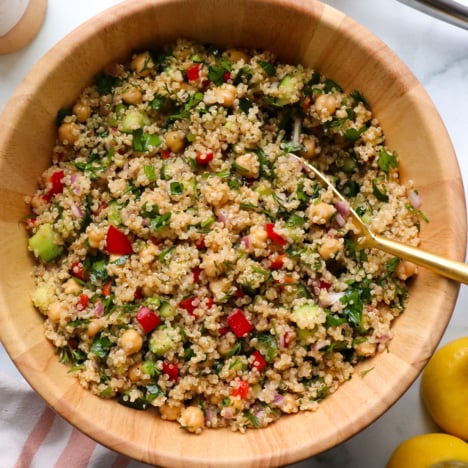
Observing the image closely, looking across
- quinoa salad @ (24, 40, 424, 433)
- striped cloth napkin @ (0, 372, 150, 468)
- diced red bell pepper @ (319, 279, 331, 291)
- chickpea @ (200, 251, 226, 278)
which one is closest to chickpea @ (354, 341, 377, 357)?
quinoa salad @ (24, 40, 424, 433)

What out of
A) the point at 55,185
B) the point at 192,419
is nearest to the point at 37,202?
the point at 55,185

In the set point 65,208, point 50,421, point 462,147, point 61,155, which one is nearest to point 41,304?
point 65,208

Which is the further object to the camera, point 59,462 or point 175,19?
point 59,462

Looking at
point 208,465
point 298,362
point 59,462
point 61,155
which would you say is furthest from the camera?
point 59,462

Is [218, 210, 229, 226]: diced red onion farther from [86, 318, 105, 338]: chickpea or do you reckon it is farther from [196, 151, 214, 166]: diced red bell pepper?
[86, 318, 105, 338]: chickpea

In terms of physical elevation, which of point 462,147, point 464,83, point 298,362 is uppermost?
point 464,83

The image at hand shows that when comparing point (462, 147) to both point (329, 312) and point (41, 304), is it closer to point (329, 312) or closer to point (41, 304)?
point (329, 312)

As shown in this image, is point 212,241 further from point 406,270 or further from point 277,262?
point 406,270
